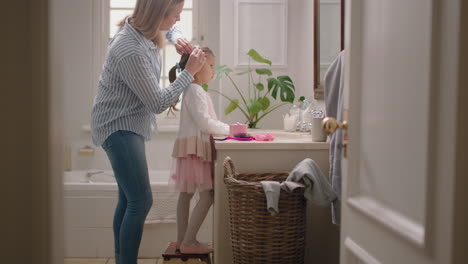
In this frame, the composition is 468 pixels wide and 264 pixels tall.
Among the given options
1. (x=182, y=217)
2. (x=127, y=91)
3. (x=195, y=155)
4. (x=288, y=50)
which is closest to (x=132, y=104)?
(x=127, y=91)

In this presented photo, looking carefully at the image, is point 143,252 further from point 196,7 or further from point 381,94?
point 381,94

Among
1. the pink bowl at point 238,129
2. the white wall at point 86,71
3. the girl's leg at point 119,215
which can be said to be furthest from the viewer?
the white wall at point 86,71

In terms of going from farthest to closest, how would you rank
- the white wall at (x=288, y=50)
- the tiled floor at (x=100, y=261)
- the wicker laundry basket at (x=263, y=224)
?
the white wall at (x=288, y=50), the tiled floor at (x=100, y=261), the wicker laundry basket at (x=263, y=224)

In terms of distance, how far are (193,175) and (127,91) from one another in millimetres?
765

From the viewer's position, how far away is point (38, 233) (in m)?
0.75

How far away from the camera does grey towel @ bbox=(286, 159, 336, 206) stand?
6.86 ft

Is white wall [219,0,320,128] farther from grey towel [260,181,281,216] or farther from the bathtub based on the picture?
grey towel [260,181,281,216]

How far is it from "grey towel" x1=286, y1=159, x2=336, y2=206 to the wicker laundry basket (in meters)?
0.05

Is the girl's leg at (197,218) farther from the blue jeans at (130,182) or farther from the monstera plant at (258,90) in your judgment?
the monstera plant at (258,90)

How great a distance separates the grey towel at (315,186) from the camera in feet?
6.86

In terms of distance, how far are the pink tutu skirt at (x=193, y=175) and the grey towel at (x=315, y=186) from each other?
0.84m

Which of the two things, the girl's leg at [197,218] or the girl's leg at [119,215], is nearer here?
the girl's leg at [119,215]

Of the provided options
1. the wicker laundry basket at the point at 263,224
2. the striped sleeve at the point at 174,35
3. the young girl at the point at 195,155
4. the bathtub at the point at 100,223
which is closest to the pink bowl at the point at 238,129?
the young girl at the point at 195,155

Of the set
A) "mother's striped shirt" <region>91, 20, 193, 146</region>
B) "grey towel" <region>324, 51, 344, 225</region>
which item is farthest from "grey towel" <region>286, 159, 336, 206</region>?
"mother's striped shirt" <region>91, 20, 193, 146</region>
